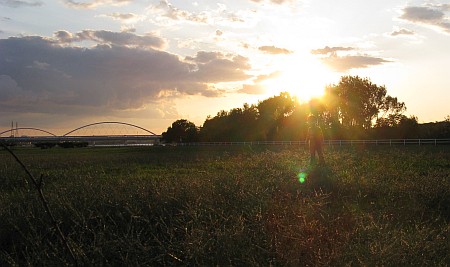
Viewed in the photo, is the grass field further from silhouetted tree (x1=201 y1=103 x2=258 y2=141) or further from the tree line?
silhouetted tree (x1=201 y1=103 x2=258 y2=141)

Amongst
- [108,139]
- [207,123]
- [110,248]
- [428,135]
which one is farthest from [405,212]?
[108,139]

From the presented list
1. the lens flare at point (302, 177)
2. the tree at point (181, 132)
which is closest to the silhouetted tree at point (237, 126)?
the tree at point (181, 132)

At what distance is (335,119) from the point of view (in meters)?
72.3

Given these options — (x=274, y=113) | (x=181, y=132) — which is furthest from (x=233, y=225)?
(x=181, y=132)

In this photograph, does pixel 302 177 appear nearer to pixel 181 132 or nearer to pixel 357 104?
pixel 357 104

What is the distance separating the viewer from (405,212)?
881cm

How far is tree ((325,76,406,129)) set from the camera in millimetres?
Answer: 71375

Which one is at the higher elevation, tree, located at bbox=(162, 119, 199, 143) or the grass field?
tree, located at bbox=(162, 119, 199, 143)

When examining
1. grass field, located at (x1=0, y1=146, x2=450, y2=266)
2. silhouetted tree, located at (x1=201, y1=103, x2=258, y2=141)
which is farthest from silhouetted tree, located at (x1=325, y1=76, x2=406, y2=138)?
grass field, located at (x1=0, y1=146, x2=450, y2=266)

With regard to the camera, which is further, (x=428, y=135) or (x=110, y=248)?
(x=428, y=135)

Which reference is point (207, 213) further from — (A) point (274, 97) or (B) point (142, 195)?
(A) point (274, 97)

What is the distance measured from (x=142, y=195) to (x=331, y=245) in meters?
4.07

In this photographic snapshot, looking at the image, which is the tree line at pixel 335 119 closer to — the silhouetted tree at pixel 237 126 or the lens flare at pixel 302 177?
the silhouetted tree at pixel 237 126

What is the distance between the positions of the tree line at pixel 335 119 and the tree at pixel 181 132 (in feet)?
35.4
